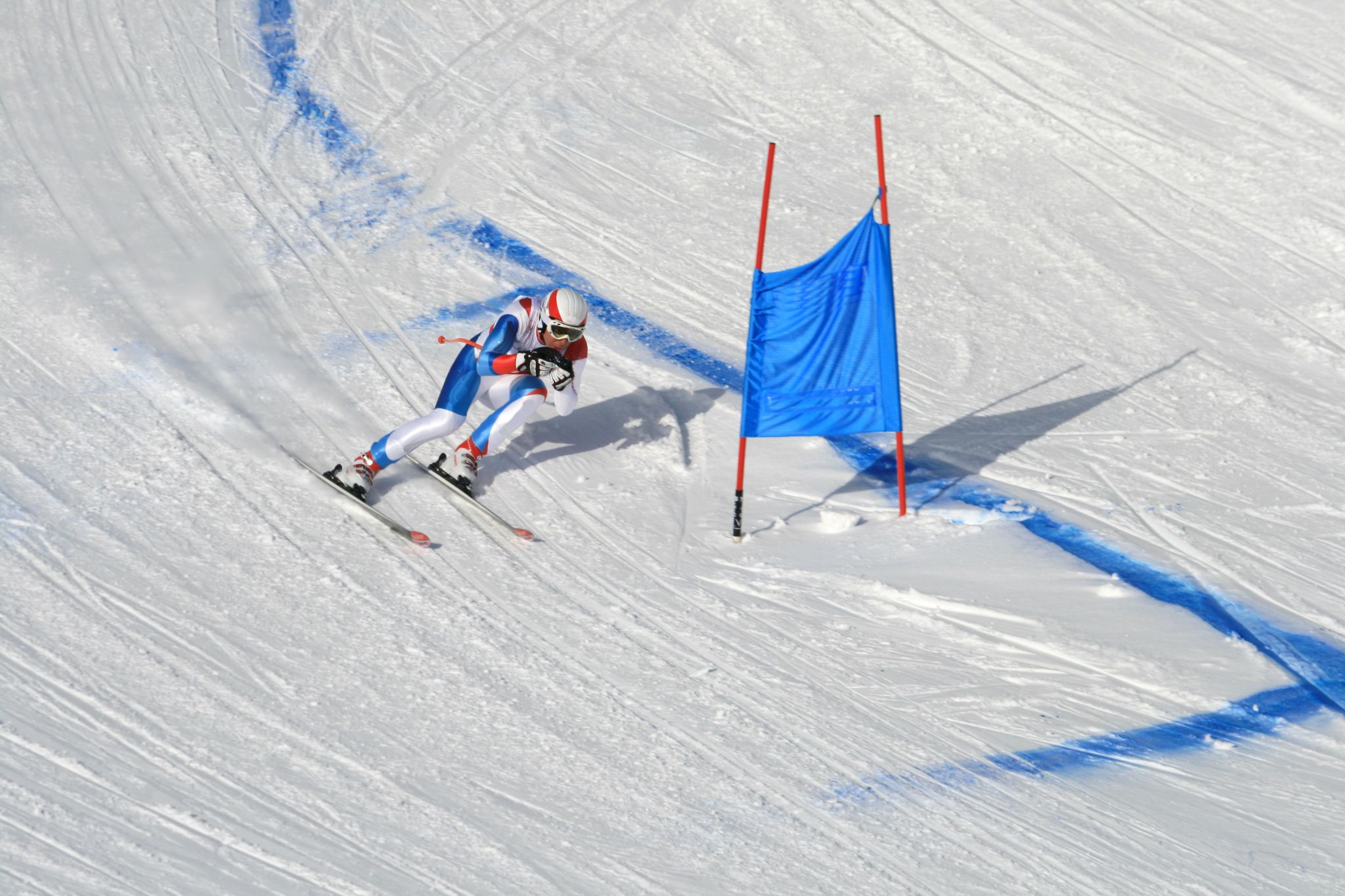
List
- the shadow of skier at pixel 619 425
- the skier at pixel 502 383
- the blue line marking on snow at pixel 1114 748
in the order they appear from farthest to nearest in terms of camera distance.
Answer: the shadow of skier at pixel 619 425 < the skier at pixel 502 383 < the blue line marking on snow at pixel 1114 748

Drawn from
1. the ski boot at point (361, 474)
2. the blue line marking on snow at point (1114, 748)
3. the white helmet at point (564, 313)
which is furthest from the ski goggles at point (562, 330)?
the blue line marking on snow at point (1114, 748)

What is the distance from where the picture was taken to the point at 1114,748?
5887mm

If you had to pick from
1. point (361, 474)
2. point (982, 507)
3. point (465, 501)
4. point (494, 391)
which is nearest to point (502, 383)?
point (494, 391)

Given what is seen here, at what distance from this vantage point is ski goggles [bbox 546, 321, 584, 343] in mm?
7383

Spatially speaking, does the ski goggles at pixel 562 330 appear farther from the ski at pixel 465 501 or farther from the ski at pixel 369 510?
the ski at pixel 369 510

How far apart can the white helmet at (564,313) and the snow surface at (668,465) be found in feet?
2.93

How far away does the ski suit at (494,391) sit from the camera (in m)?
7.35

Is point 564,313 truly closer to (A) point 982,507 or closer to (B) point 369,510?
(B) point 369,510

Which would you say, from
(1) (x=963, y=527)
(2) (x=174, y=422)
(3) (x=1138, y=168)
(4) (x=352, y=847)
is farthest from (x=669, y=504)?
(3) (x=1138, y=168)

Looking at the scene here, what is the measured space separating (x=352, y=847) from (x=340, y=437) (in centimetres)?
344

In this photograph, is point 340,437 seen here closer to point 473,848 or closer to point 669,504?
point 669,504

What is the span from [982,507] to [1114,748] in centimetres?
216

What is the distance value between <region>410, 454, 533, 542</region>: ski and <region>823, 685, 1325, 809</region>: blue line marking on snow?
2.37 m

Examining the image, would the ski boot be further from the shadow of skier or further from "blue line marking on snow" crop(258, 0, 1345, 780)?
"blue line marking on snow" crop(258, 0, 1345, 780)
